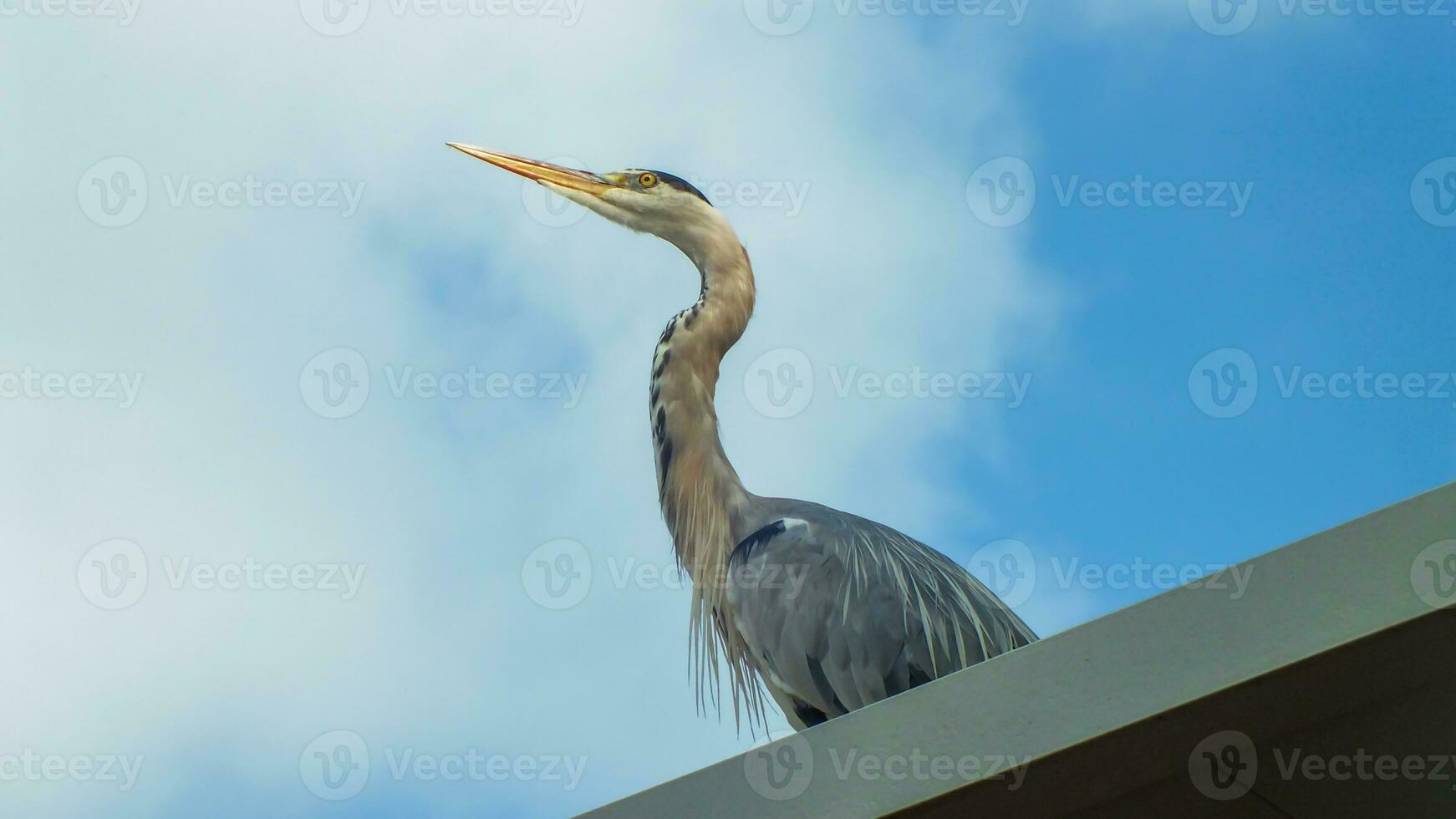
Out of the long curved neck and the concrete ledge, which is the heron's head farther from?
the concrete ledge

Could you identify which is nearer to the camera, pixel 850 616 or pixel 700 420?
pixel 850 616

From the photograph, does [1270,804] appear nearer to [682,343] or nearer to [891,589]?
A: [891,589]

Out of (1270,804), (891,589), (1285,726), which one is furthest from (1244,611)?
(891,589)

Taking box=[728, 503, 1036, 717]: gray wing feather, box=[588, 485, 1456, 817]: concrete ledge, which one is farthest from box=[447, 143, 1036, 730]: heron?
box=[588, 485, 1456, 817]: concrete ledge

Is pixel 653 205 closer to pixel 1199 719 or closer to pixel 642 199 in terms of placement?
pixel 642 199

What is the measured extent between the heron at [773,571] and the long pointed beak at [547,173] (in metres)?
0.28

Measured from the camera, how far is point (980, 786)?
2.42m

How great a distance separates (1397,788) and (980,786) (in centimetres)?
81

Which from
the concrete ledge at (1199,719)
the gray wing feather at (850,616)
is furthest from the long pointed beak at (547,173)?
the concrete ledge at (1199,719)

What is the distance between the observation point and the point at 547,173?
6.84 meters

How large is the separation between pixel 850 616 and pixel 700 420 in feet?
4.39

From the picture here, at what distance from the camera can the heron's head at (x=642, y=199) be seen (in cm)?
652

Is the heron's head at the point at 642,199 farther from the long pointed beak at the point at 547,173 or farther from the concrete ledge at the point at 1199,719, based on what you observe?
the concrete ledge at the point at 1199,719

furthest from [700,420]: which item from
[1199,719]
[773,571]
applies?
[1199,719]
